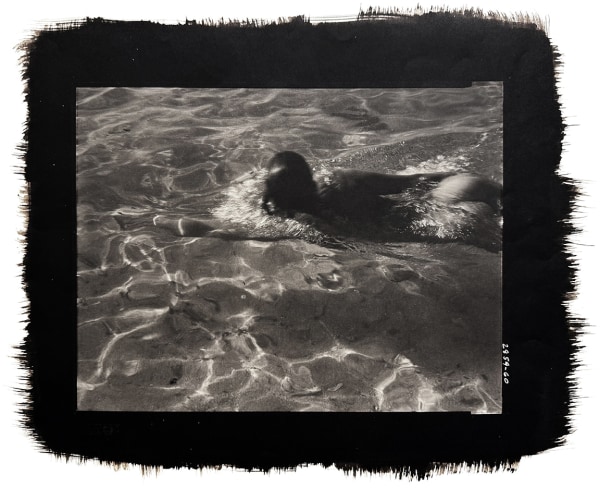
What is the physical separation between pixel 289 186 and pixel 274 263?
14.0 inches

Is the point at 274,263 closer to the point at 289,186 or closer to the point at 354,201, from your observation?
the point at 289,186

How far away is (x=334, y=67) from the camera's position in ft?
7.74

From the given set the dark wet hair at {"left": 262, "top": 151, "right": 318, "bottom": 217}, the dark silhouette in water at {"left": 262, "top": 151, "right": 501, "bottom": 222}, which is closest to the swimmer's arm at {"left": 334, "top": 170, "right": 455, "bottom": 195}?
the dark silhouette in water at {"left": 262, "top": 151, "right": 501, "bottom": 222}

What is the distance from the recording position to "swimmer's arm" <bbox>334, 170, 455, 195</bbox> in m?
2.37

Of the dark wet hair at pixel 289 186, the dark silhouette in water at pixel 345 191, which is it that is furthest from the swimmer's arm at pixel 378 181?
the dark wet hair at pixel 289 186

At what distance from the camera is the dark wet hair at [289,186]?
7.75ft

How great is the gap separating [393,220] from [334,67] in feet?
2.44

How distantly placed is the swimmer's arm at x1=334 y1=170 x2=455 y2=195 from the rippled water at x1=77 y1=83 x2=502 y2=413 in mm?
39

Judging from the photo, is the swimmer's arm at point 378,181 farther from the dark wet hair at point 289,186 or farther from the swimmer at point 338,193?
the dark wet hair at point 289,186

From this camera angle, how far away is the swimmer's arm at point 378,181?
2367 millimetres

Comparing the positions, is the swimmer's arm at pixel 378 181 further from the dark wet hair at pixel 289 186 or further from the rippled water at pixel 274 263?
the dark wet hair at pixel 289 186

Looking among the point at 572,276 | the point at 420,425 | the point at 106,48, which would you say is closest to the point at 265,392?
the point at 420,425

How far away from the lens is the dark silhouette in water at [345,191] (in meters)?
2.36

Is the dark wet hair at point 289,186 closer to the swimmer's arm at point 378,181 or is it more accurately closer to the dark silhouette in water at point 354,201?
the dark silhouette in water at point 354,201
